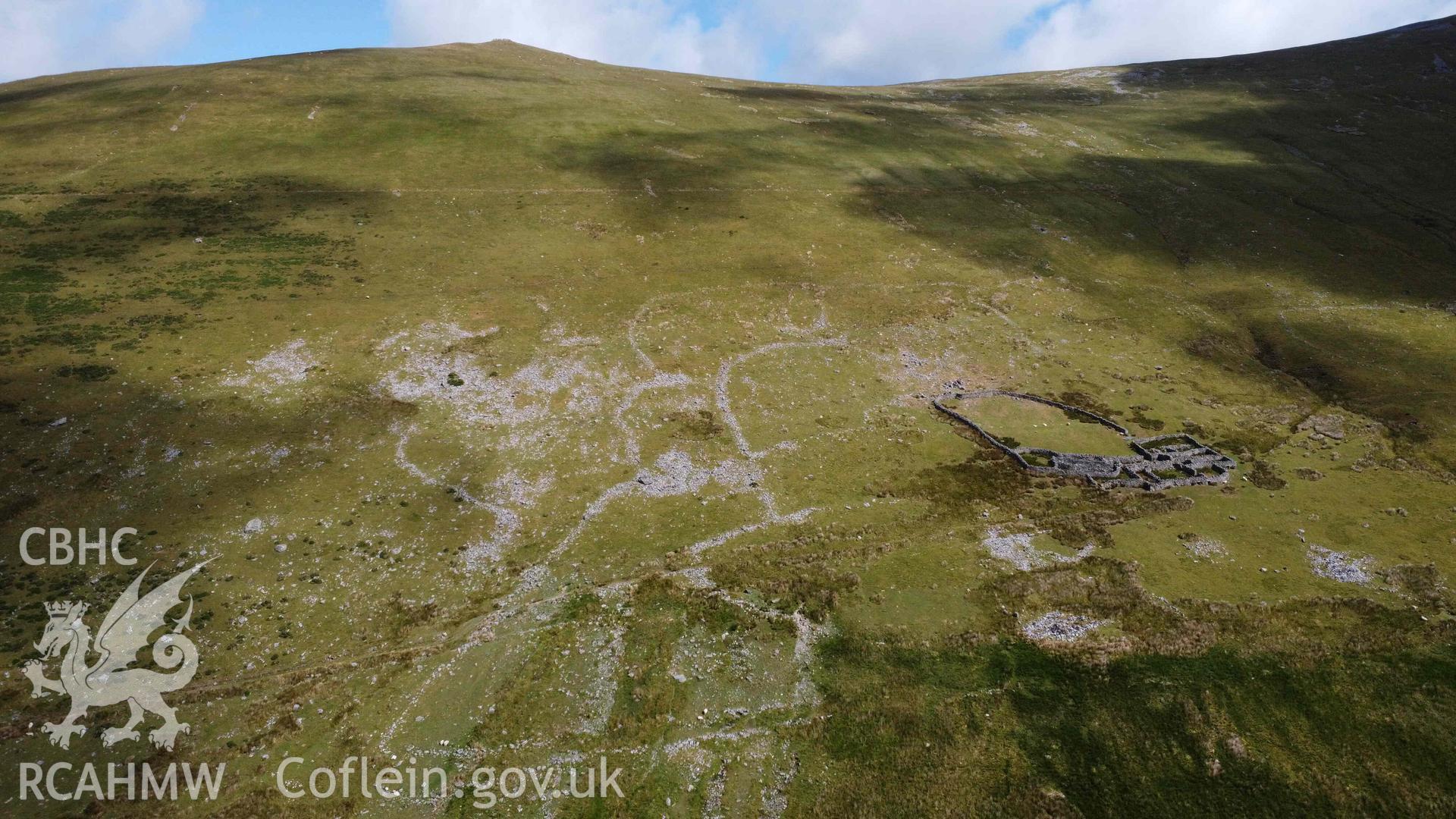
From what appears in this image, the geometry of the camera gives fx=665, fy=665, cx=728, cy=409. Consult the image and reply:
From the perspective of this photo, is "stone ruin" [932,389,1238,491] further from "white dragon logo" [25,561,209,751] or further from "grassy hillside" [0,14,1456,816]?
"white dragon logo" [25,561,209,751]

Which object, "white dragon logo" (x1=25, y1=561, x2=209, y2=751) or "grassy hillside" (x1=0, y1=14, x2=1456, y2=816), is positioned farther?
"grassy hillside" (x1=0, y1=14, x2=1456, y2=816)

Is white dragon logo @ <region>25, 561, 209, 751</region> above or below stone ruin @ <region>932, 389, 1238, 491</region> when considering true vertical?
below

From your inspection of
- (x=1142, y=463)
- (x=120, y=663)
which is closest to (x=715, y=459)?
(x=1142, y=463)

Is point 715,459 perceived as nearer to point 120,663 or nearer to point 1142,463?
point 1142,463

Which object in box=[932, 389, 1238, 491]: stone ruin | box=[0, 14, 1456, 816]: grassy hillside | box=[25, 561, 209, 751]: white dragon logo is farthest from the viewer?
box=[932, 389, 1238, 491]: stone ruin

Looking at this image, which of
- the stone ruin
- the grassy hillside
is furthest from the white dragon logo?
the stone ruin

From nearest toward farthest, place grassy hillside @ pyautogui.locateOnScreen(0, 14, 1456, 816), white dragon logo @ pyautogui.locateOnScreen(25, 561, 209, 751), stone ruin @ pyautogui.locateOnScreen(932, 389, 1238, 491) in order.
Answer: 1. white dragon logo @ pyautogui.locateOnScreen(25, 561, 209, 751)
2. grassy hillside @ pyautogui.locateOnScreen(0, 14, 1456, 816)
3. stone ruin @ pyautogui.locateOnScreen(932, 389, 1238, 491)
